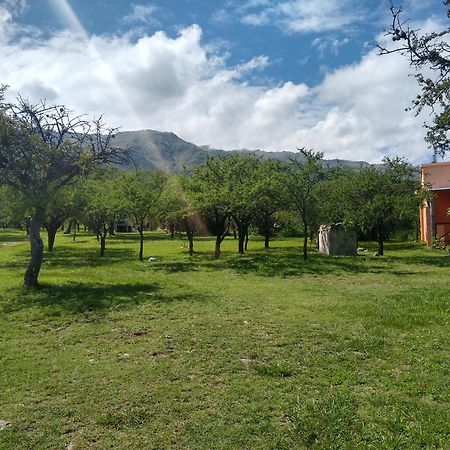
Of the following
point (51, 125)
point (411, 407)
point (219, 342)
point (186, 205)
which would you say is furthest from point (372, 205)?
point (411, 407)

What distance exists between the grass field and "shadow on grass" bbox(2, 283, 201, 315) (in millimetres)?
66

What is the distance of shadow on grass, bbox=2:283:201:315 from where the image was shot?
13.2 meters

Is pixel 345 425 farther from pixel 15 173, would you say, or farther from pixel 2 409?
pixel 15 173

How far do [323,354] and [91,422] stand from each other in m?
4.36

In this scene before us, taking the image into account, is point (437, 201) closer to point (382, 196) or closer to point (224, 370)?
point (382, 196)

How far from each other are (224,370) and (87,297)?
27.2ft

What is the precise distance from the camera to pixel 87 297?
14.6 m

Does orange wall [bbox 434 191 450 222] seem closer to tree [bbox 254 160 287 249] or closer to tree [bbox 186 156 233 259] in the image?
tree [bbox 254 160 287 249]

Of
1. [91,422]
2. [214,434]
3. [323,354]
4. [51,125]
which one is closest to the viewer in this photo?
[214,434]

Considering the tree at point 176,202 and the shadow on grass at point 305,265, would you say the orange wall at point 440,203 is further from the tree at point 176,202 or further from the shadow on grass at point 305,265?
the tree at point 176,202

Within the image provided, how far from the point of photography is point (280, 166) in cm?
3397

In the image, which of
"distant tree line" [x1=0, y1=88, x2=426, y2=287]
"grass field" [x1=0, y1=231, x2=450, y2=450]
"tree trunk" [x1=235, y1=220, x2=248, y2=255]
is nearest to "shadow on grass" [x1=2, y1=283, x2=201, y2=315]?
"grass field" [x1=0, y1=231, x2=450, y2=450]

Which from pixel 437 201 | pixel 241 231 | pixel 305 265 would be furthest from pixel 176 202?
pixel 437 201

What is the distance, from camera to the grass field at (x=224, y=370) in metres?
5.54
